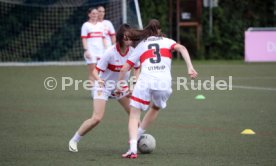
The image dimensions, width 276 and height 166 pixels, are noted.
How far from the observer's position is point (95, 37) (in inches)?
671

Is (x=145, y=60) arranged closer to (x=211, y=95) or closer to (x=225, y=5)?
(x=211, y=95)

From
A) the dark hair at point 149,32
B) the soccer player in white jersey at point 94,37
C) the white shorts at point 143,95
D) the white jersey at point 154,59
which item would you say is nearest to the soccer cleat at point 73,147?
the white shorts at point 143,95

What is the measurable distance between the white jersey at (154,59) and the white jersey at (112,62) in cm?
44

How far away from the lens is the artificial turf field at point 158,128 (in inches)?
335

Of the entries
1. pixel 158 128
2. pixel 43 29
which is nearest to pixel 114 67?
pixel 158 128

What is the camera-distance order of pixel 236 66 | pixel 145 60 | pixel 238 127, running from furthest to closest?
pixel 236 66 < pixel 238 127 < pixel 145 60

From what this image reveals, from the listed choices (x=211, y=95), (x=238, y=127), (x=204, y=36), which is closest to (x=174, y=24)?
(x=204, y=36)

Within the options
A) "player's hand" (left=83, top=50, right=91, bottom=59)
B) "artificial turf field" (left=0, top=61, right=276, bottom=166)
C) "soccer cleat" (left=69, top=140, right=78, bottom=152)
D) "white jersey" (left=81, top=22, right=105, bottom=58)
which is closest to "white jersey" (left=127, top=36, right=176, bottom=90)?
"artificial turf field" (left=0, top=61, right=276, bottom=166)

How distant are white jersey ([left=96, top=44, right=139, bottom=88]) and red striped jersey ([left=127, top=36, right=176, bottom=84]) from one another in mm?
469

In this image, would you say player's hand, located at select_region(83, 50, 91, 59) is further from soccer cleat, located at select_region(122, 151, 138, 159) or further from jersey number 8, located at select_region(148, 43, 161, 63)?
soccer cleat, located at select_region(122, 151, 138, 159)

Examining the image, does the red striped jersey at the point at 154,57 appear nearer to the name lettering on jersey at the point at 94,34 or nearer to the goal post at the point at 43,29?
the name lettering on jersey at the point at 94,34

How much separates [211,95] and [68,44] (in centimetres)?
1286

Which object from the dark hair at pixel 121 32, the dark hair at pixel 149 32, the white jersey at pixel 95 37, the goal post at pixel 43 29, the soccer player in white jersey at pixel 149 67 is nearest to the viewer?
the soccer player in white jersey at pixel 149 67

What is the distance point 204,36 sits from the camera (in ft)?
107
